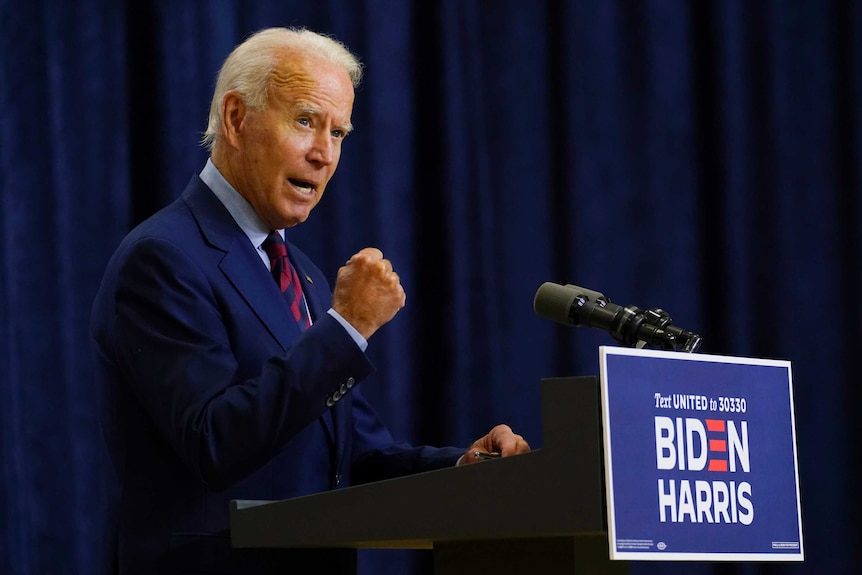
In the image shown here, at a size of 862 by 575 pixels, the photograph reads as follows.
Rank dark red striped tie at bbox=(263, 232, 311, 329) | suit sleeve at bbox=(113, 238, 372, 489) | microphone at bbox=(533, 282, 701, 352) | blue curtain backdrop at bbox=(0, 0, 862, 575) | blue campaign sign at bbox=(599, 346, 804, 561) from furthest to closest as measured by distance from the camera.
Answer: blue curtain backdrop at bbox=(0, 0, 862, 575) → dark red striped tie at bbox=(263, 232, 311, 329) → suit sleeve at bbox=(113, 238, 372, 489) → microphone at bbox=(533, 282, 701, 352) → blue campaign sign at bbox=(599, 346, 804, 561)

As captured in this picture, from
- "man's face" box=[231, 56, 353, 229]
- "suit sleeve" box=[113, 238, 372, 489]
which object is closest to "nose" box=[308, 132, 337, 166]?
"man's face" box=[231, 56, 353, 229]

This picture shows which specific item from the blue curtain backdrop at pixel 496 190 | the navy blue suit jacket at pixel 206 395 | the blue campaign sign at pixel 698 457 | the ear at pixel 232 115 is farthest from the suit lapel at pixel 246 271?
the blue curtain backdrop at pixel 496 190

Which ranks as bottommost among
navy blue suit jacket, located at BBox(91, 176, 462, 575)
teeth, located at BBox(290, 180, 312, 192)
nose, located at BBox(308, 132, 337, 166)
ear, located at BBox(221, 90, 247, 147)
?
navy blue suit jacket, located at BBox(91, 176, 462, 575)

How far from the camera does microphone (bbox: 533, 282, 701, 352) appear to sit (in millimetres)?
1436

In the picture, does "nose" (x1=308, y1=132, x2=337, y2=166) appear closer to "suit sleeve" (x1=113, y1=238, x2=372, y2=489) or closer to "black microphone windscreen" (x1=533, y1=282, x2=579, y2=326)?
"suit sleeve" (x1=113, y1=238, x2=372, y2=489)

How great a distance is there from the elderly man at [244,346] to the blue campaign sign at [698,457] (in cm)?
40

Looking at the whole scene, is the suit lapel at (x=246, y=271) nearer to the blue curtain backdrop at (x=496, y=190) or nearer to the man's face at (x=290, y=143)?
the man's face at (x=290, y=143)

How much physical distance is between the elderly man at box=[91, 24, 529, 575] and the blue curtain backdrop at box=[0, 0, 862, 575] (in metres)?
0.99

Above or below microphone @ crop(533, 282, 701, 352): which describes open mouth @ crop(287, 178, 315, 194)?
above

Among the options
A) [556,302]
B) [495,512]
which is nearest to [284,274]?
[556,302]

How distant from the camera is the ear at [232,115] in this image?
2.00 metres

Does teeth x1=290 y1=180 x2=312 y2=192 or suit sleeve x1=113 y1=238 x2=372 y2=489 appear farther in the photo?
teeth x1=290 y1=180 x2=312 y2=192

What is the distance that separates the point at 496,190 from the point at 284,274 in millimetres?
1349

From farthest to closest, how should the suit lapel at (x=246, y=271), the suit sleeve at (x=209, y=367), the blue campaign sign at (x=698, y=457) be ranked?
the suit lapel at (x=246, y=271) → the suit sleeve at (x=209, y=367) → the blue campaign sign at (x=698, y=457)
